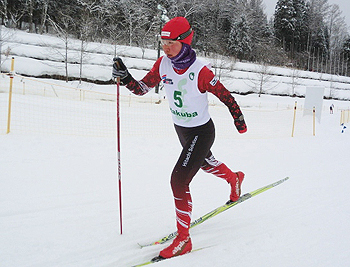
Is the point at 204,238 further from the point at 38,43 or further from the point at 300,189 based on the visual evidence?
the point at 38,43

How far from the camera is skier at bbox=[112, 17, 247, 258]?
256cm

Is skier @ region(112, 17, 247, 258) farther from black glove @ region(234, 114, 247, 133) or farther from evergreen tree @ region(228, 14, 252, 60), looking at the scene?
evergreen tree @ region(228, 14, 252, 60)

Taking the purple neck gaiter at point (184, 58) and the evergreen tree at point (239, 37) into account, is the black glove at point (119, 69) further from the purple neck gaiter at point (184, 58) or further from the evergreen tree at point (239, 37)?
the evergreen tree at point (239, 37)

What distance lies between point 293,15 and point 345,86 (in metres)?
16.5

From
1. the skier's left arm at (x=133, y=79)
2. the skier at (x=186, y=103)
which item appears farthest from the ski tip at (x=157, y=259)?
the skier's left arm at (x=133, y=79)

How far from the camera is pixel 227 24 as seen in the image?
47.2m

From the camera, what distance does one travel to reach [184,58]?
259 cm

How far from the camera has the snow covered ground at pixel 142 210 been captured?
243cm

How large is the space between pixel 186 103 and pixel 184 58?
1.38 ft

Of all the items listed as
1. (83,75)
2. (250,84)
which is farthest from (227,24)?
(83,75)

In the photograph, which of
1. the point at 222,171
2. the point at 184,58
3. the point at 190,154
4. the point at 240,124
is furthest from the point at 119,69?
the point at 222,171

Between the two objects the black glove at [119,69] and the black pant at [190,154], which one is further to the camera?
the black glove at [119,69]

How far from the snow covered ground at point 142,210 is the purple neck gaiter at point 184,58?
5.66 ft

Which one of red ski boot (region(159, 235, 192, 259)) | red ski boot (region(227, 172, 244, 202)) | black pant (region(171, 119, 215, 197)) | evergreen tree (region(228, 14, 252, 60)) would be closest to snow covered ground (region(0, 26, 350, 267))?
red ski boot (region(159, 235, 192, 259))
